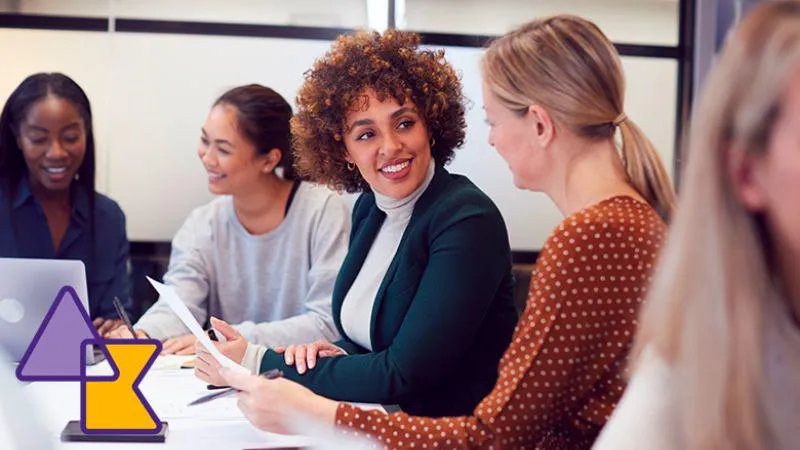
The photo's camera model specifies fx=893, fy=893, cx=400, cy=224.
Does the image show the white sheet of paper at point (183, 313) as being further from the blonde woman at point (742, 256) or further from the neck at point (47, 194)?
the neck at point (47, 194)

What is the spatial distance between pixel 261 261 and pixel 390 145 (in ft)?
3.55

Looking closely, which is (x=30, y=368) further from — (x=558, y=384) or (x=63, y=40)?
(x=63, y=40)

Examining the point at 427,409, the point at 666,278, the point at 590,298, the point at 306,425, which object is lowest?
the point at 427,409

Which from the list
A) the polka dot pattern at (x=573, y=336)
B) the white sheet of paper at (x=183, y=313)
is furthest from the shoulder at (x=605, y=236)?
the white sheet of paper at (x=183, y=313)

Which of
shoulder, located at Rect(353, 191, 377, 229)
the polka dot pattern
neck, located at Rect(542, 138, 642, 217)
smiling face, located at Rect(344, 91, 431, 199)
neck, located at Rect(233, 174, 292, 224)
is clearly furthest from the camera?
neck, located at Rect(233, 174, 292, 224)

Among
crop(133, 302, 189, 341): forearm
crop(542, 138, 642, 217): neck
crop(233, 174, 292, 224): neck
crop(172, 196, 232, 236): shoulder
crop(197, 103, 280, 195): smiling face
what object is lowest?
crop(133, 302, 189, 341): forearm

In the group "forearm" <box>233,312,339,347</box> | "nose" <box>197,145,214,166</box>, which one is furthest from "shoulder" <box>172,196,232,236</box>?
"forearm" <box>233,312,339,347</box>

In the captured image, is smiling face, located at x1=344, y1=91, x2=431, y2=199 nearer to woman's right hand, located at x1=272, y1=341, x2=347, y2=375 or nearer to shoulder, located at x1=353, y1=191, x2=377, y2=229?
shoulder, located at x1=353, y1=191, x2=377, y2=229

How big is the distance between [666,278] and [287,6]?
3.03m

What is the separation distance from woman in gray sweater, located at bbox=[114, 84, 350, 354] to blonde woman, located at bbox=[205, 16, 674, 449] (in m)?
1.39

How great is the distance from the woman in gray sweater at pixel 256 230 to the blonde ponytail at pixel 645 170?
5.11 feet

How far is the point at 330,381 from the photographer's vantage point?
6.01ft

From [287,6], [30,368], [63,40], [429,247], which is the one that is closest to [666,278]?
[429,247]

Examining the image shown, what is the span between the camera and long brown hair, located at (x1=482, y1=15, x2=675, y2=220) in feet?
4.57
